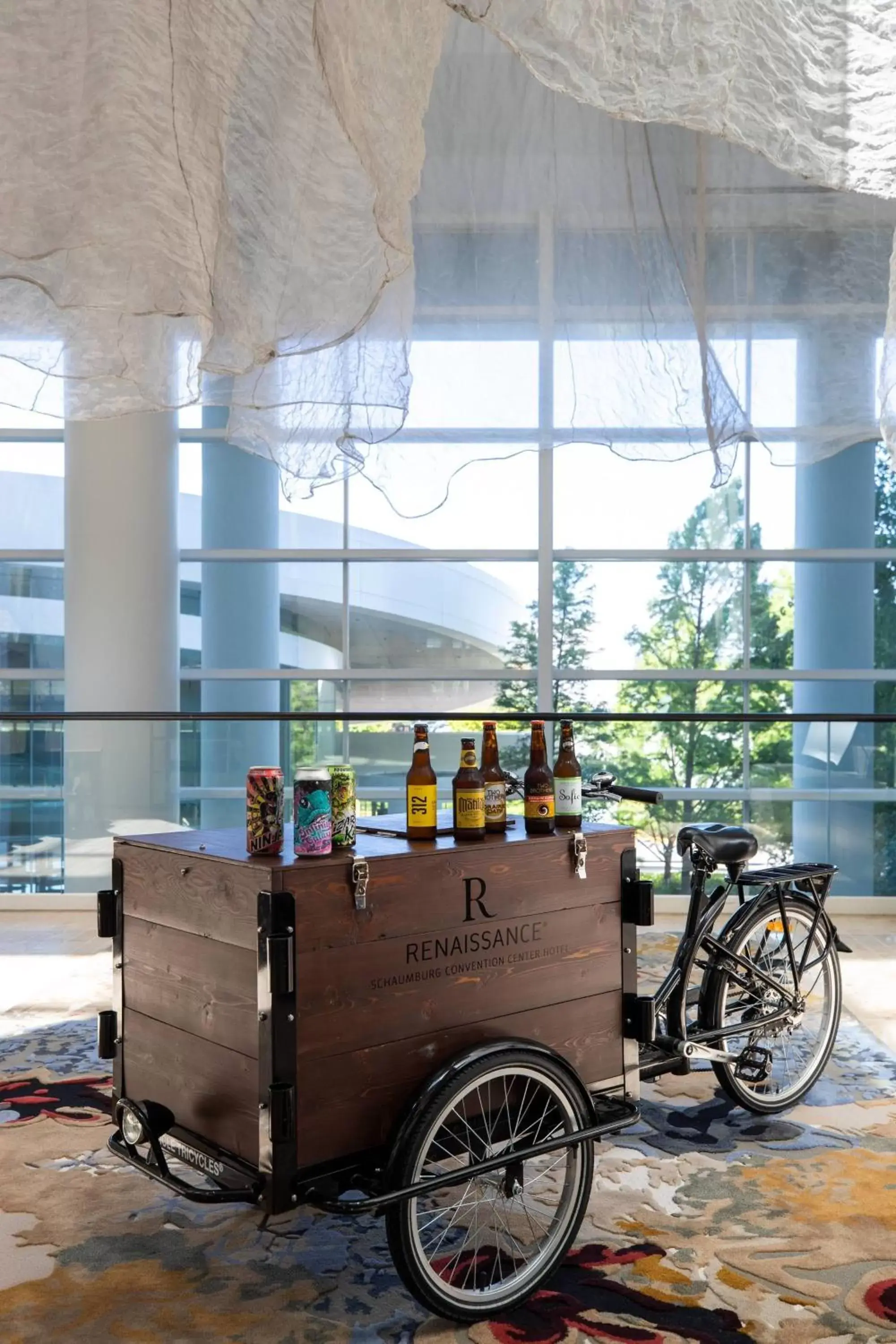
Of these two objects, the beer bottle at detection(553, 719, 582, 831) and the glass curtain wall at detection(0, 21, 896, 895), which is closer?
the beer bottle at detection(553, 719, 582, 831)

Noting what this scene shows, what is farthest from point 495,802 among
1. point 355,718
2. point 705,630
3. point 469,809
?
point 705,630

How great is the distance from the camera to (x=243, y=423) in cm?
105

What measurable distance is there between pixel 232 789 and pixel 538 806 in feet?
9.42

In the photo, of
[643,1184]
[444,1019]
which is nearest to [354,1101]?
[444,1019]

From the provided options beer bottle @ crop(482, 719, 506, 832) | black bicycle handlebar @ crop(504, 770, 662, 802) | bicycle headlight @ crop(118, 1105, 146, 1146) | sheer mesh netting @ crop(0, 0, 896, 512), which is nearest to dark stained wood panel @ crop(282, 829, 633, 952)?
beer bottle @ crop(482, 719, 506, 832)

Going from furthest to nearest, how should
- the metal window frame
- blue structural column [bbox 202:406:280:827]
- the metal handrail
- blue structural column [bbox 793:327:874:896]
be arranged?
blue structural column [bbox 202:406:280:827]
the metal window frame
the metal handrail
blue structural column [bbox 793:327:874:896]

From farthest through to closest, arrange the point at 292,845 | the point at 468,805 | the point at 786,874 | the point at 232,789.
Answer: the point at 232,789, the point at 786,874, the point at 468,805, the point at 292,845

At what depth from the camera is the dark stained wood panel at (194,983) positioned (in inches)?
73.2

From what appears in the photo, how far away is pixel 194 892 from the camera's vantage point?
1.98m

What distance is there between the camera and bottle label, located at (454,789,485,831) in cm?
215

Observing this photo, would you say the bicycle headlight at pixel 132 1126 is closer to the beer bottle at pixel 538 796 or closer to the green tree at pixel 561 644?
the beer bottle at pixel 538 796

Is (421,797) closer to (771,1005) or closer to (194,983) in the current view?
(194,983)

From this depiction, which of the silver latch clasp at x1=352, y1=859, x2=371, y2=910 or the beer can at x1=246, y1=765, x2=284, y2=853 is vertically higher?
the beer can at x1=246, y1=765, x2=284, y2=853

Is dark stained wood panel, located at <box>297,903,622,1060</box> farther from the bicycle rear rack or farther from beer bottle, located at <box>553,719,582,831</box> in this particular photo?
the bicycle rear rack
